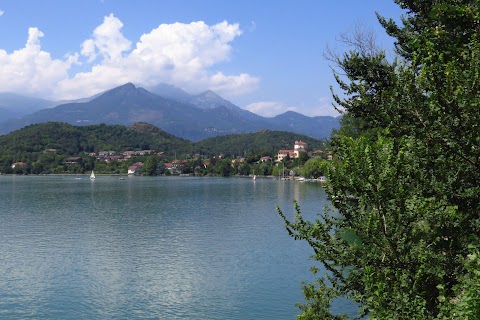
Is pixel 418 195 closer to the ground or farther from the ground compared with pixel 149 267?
farther from the ground

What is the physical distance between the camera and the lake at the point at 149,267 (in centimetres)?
2572

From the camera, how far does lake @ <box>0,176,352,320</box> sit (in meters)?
25.7

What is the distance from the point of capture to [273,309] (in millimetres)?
25484

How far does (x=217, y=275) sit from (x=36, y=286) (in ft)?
38.4

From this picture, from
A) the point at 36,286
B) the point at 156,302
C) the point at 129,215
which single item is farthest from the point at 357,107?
the point at 129,215

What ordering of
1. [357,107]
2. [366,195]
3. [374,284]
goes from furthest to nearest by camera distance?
[357,107]
[366,195]
[374,284]

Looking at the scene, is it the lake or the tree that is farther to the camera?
the lake

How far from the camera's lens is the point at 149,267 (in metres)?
34.1

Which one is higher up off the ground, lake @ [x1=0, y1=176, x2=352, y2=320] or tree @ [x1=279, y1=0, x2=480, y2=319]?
tree @ [x1=279, y1=0, x2=480, y2=319]

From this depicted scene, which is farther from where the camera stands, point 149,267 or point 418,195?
point 149,267

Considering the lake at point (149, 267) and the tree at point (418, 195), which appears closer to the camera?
the tree at point (418, 195)

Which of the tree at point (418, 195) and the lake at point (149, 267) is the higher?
the tree at point (418, 195)

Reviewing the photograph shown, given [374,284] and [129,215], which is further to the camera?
[129,215]

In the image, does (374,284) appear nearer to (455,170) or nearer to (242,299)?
(455,170)
